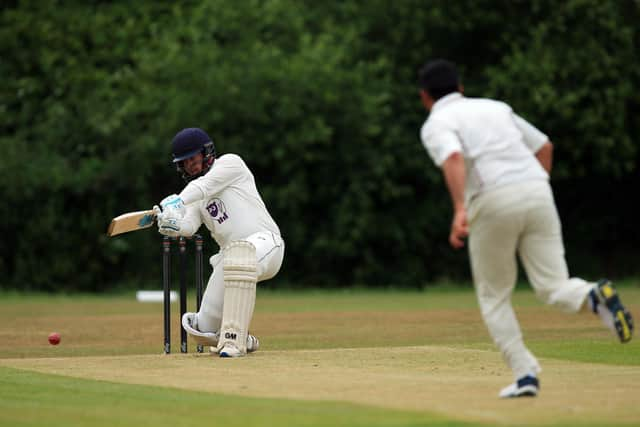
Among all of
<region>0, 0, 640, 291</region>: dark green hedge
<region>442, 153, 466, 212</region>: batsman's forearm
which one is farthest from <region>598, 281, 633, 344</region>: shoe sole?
<region>0, 0, 640, 291</region>: dark green hedge

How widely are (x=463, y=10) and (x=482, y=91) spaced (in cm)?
201

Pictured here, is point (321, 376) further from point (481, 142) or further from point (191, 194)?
point (481, 142)

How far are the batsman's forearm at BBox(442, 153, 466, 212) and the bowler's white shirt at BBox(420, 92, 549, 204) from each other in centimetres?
8

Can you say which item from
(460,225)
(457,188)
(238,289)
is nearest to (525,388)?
(460,225)

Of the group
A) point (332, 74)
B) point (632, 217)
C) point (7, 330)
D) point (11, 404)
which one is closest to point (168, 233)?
point (11, 404)

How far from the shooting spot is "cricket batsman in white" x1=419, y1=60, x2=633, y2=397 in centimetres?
646

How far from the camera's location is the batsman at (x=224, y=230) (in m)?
9.22

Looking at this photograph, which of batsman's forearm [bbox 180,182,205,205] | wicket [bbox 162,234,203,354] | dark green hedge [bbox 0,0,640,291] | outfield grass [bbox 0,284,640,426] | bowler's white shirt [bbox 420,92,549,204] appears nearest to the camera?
outfield grass [bbox 0,284,640,426]

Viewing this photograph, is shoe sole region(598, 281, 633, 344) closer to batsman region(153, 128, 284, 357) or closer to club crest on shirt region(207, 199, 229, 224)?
batsman region(153, 128, 284, 357)

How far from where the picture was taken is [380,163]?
24.4m

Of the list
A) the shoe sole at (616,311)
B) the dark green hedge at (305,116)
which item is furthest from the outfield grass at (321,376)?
the dark green hedge at (305,116)

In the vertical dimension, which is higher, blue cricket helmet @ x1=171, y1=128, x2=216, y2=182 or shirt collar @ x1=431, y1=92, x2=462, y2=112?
shirt collar @ x1=431, y1=92, x2=462, y2=112

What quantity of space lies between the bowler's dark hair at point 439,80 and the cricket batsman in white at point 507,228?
0.11m

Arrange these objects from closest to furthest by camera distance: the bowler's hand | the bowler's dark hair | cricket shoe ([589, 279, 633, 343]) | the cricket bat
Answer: the bowler's hand → cricket shoe ([589, 279, 633, 343]) → the bowler's dark hair → the cricket bat
